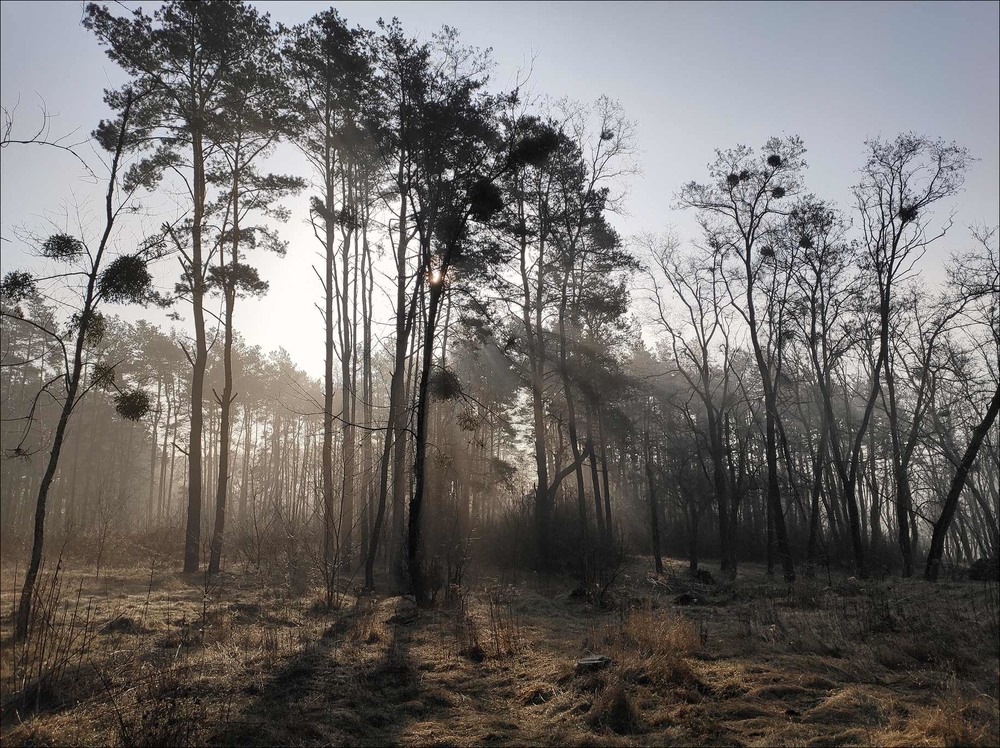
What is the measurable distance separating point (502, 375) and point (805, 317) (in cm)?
1101

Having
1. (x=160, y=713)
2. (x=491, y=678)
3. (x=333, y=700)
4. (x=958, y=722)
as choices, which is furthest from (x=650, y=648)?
(x=160, y=713)

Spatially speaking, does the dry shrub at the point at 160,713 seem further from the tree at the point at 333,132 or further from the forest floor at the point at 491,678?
the tree at the point at 333,132

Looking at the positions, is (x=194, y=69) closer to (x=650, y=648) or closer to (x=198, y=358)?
(x=198, y=358)

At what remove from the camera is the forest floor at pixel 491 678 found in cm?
507

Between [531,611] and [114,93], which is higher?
[114,93]

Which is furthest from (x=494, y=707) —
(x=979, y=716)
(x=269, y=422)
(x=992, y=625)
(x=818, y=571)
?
(x=269, y=422)

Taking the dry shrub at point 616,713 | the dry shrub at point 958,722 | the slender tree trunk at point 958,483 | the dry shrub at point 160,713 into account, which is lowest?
the dry shrub at point 616,713

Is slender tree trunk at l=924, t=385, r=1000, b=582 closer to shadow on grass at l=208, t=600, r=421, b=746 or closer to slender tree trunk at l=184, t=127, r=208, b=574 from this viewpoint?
shadow on grass at l=208, t=600, r=421, b=746

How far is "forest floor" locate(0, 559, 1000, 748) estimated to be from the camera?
507 centimetres

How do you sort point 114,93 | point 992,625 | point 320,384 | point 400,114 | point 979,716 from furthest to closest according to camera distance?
point 320,384
point 400,114
point 114,93
point 992,625
point 979,716

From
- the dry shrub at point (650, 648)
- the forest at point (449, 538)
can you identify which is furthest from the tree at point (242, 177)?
the dry shrub at point (650, 648)

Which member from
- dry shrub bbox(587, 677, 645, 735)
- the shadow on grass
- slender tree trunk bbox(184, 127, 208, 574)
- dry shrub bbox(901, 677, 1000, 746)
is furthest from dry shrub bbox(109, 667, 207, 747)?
slender tree trunk bbox(184, 127, 208, 574)

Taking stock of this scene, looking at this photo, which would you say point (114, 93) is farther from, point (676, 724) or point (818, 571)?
point (818, 571)

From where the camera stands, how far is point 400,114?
13.3m
